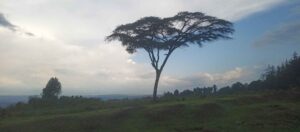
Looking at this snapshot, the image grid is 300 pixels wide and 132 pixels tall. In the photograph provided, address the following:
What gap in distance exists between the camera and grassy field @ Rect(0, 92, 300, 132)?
2728cm

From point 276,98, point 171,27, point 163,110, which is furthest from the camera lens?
point 171,27

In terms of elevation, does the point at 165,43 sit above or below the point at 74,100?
above

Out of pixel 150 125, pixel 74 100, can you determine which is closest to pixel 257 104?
pixel 150 125

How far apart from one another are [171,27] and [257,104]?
1466 centimetres

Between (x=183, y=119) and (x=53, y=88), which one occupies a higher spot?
(x=53, y=88)

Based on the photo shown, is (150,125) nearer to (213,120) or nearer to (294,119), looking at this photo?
(213,120)

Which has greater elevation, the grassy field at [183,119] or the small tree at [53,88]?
the small tree at [53,88]

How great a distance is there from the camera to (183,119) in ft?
98.4

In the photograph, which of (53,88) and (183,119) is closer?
(183,119)

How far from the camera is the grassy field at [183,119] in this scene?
27.3m

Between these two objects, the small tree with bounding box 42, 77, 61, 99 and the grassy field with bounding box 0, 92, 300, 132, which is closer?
the grassy field with bounding box 0, 92, 300, 132

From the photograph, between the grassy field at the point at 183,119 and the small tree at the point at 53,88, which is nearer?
the grassy field at the point at 183,119

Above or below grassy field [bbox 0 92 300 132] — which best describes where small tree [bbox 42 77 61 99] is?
above

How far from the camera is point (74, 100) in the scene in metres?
46.1
